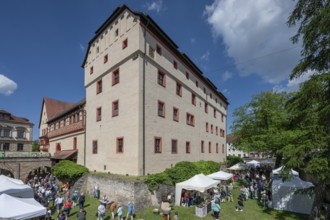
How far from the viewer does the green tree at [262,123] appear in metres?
23.4

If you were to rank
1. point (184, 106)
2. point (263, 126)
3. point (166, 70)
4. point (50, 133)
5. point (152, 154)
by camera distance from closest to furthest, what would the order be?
point (152, 154)
point (166, 70)
point (184, 106)
point (263, 126)
point (50, 133)

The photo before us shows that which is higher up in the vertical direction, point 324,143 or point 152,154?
point 324,143

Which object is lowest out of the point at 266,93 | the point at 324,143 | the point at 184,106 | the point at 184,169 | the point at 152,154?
the point at 184,169

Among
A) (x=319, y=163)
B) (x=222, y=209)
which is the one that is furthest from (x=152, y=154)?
(x=319, y=163)

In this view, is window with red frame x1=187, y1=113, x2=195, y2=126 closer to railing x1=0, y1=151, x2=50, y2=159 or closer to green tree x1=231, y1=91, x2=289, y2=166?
green tree x1=231, y1=91, x2=289, y2=166

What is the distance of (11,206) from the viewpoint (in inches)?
358

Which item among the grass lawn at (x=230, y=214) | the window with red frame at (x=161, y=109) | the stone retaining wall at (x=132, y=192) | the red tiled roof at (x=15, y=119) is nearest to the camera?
the grass lawn at (x=230, y=214)

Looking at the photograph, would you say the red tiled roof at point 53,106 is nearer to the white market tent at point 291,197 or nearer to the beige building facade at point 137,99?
the beige building facade at point 137,99

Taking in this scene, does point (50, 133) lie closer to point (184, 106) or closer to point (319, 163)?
point (184, 106)

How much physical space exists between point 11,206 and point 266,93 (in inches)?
1120

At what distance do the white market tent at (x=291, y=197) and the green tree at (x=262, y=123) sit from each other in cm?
644

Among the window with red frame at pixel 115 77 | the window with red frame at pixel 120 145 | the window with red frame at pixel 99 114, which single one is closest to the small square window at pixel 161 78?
the window with red frame at pixel 115 77

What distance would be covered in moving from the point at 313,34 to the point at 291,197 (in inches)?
447

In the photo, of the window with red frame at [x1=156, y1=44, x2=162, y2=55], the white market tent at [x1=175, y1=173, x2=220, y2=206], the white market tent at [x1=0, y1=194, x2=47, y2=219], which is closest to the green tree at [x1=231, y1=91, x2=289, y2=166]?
the white market tent at [x1=175, y1=173, x2=220, y2=206]
